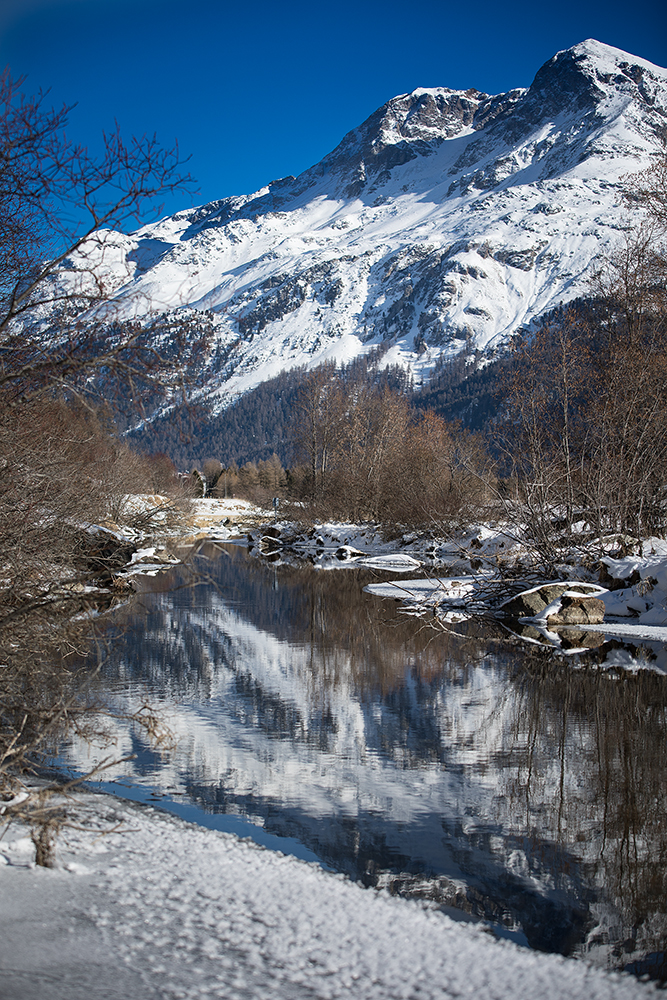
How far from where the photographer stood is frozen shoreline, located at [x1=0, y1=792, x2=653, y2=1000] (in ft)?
12.1

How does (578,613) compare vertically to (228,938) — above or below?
above

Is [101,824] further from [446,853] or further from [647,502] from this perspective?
[647,502]

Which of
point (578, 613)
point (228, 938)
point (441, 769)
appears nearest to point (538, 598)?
point (578, 613)

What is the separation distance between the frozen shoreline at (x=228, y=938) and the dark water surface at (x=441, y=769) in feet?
1.47

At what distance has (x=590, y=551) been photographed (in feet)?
65.2

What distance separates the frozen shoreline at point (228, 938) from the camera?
12.1 feet

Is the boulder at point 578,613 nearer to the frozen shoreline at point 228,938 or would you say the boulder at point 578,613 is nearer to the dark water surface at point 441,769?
the dark water surface at point 441,769

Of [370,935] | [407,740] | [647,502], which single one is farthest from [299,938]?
[647,502]

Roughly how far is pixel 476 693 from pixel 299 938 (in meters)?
7.35

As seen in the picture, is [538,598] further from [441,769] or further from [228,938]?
[228,938]

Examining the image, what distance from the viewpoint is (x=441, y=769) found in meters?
7.80

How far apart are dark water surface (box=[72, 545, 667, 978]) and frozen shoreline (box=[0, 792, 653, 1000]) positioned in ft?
1.47

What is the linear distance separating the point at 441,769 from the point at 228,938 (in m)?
4.06

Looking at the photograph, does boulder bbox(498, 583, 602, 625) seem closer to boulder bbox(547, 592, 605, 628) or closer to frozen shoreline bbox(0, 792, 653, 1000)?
boulder bbox(547, 592, 605, 628)
